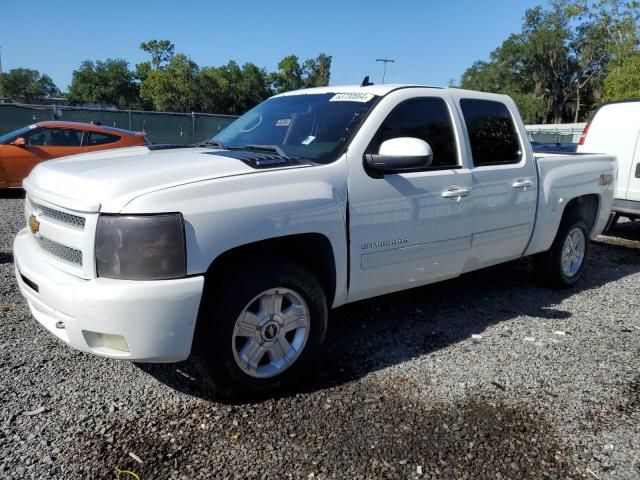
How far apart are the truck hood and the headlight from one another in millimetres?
110

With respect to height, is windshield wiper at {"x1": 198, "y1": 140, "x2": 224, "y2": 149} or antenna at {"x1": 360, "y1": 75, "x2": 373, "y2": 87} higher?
antenna at {"x1": 360, "y1": 75, "x2": 373, "y2": 87}

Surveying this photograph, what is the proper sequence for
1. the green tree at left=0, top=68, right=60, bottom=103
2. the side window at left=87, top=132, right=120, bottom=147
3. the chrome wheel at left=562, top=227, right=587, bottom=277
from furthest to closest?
1. the green tree at left=0, top=68, right=60, bottom=103
2. the side window at left=87, top=132, right=120, bottom=147
3. the chrome wheel at left=562, top=227, right=587, bottom=277

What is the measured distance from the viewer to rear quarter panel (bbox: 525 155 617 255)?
4.86m

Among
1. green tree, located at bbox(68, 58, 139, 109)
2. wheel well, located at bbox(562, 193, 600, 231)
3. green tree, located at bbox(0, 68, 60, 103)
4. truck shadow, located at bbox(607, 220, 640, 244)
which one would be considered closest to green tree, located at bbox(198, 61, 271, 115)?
green tree, located at bbox(68, 58, 139, 109)

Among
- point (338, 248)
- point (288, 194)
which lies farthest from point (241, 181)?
point (338, 248)

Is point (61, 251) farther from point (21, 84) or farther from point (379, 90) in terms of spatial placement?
point (21, 84)

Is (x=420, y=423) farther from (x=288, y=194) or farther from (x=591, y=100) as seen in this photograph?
(x=591, y=100)

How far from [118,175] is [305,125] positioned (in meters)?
1.49

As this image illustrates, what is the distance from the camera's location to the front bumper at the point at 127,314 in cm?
257

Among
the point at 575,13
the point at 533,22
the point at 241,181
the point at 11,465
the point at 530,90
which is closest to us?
the point at 11,465

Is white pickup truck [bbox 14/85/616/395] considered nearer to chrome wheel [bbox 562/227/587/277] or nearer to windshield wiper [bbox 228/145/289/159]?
windshield wiper [bbox 228/145/289/159]

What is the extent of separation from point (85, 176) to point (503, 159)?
332 cm

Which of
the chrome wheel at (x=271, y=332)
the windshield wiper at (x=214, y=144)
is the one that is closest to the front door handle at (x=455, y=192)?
the chrome wheel at (x=271, y=332)

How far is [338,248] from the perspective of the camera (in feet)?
10.7
